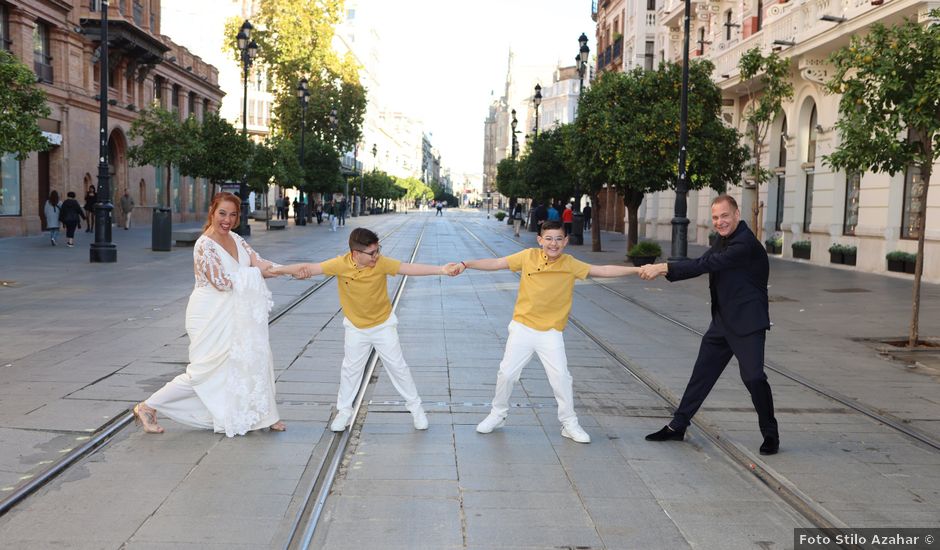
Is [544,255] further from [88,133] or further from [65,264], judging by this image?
[88,133]

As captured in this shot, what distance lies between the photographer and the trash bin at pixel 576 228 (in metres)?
35.8

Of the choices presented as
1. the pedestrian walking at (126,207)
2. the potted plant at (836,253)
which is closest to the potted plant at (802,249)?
the potted plant at (836,253)

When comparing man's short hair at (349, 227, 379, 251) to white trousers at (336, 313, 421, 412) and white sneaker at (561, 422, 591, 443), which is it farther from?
white sneaker at (561, 422, 591, 443)

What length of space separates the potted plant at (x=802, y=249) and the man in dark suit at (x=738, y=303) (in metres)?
22.6

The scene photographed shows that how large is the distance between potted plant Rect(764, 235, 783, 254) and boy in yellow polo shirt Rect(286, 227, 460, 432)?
82.6 ft

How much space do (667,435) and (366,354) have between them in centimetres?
219

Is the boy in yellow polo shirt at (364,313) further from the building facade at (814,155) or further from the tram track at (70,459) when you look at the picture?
the building facade at (814,155)

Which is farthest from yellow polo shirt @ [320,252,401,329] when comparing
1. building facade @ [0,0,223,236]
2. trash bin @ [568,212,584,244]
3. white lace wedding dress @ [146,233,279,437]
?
trash bin @ [568,212,584,244]

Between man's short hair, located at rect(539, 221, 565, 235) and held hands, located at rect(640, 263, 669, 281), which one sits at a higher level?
man's short hair, located at rect(539, 221, 565, 235)

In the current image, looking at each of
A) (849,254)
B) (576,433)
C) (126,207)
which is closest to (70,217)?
(126,207)

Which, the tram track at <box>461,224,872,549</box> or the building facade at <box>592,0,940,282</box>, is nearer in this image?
the tram track at <box>461,224,872,549</box>

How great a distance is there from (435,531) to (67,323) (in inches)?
338

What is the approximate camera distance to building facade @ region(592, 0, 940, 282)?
72.5ft

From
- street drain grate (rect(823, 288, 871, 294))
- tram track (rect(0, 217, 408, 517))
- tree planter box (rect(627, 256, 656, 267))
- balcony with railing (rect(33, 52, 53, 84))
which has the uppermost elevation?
balcony with railing (rect(33, 52, 53, 84))
